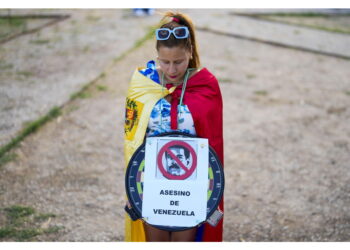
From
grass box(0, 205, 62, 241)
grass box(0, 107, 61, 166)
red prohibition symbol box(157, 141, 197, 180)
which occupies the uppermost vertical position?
red prohibition symbol box(157, 141, 197, 180)

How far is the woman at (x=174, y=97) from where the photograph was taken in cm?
249

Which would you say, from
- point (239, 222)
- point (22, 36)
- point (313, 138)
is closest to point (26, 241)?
point (239, 222)

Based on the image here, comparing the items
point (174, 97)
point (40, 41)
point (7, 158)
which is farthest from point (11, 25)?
point (174, 97)

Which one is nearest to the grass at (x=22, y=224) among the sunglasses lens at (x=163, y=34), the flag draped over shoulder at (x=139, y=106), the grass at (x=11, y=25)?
the flag draped over shoulder at (x=139, y=106)

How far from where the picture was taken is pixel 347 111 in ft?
20.3

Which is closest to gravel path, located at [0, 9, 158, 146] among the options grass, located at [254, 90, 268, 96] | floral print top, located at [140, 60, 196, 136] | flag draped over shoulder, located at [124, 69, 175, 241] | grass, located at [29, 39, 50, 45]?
grass, located at [29, 39, 50, 45]

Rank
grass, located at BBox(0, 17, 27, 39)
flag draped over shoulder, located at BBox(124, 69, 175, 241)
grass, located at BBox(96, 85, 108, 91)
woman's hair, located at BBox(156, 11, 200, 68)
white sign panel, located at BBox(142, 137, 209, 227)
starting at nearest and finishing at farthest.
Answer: white sign panel, located at BBox(142, 137, 209, 227)
woman's hair, located at BBox(156, 11, 200, 68)
flag draped over shoulder, located at BBox(124, 69, 175, 241)
grass, located at BBox(96, 85, 108, 91)
grass, located at BBox(0, 17, 27, 39)

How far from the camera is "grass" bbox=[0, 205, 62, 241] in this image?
3512mm

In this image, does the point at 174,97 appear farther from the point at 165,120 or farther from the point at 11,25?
the point at 11,25

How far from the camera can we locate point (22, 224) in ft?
12.0

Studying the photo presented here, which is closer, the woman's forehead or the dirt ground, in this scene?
the woman's forehead

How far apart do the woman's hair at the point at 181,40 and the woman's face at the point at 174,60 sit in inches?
1.2

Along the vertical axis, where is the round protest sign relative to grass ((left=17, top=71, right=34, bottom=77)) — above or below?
below

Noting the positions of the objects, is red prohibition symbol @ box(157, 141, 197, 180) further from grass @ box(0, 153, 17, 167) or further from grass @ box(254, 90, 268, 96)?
grass @ box(254, 90, 268, 96)
